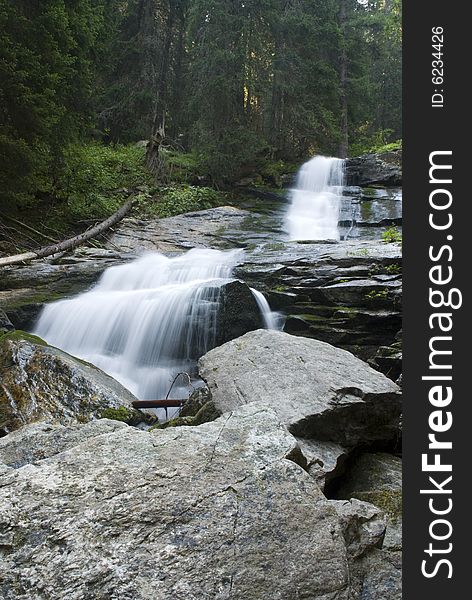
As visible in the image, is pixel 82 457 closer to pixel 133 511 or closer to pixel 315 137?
pixel 133 511

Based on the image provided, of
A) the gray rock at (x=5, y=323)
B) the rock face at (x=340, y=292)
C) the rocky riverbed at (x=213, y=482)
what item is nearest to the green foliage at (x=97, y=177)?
the gray rock at (x=5, y=323)

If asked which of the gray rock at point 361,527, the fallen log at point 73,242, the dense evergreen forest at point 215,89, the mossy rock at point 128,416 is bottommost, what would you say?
the mossy rock at point 128,416

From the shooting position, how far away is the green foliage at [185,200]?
17983 mm

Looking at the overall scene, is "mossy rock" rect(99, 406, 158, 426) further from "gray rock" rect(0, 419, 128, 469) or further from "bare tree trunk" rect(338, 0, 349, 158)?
"bare tree trunk" rect(338, 0, 349, 158)

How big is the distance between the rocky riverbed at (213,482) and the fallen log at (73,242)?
4.42 meters

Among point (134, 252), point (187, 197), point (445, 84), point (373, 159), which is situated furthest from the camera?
point (373, 159)

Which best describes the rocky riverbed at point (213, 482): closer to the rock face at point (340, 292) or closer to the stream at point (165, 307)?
the rock face at point (340, 292)

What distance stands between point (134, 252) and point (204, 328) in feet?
18.2

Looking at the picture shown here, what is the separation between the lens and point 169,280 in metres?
11.3

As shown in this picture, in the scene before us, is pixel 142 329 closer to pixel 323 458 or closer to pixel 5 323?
pixel 5 323

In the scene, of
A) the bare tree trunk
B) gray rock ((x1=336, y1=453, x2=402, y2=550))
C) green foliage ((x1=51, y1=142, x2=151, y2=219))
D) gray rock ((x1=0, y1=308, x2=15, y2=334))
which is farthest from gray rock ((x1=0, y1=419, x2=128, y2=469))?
the bare tree trunk

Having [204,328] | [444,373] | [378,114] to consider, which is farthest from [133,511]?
[378,114]

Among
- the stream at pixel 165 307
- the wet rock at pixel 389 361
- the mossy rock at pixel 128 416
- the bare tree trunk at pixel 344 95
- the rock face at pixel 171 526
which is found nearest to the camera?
the rock face at pixel 171 526

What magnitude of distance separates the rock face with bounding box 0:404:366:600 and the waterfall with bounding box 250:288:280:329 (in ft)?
20.1
